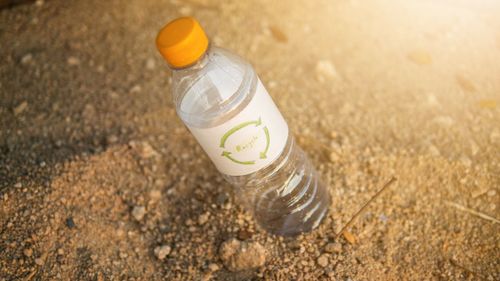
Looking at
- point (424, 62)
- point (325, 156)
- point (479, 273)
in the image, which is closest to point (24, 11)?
point (325, 156)

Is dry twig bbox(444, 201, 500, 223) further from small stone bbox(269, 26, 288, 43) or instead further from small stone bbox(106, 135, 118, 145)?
small stone bbox(106, 135, 118, 145)

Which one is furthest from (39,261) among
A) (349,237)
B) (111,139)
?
(349,237)

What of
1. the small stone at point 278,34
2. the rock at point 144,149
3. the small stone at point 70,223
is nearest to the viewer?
the small stone at point 70,223

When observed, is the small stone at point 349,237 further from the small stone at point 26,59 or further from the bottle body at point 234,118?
the small stone at point 26,59

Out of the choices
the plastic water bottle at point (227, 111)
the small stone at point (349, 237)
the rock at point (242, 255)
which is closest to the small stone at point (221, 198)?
the plastic water bottle at point (227, 111)

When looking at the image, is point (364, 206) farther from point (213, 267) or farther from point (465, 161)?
point (213, 267)

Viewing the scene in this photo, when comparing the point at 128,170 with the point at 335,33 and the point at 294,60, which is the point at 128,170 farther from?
the point at 335,33

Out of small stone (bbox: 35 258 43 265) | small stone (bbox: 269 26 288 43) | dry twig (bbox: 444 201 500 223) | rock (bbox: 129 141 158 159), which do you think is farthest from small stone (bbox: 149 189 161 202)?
dry twig (bbox: 444 201 500 223)

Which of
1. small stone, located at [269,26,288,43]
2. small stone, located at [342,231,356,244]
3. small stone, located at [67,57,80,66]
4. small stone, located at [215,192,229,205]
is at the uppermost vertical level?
small stone, located at [269,26,288,43]
